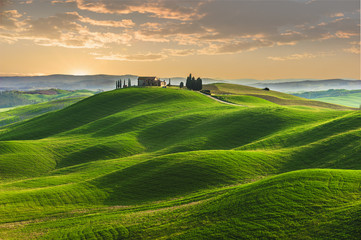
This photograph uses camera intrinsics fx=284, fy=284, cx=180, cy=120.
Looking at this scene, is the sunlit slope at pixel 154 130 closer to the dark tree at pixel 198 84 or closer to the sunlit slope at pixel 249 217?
the sunlit slope at pixel 249 217

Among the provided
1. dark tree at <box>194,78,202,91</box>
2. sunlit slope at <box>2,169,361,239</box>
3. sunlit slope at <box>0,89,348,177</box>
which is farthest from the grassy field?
dark tree at <box>194,78,202,91</box>

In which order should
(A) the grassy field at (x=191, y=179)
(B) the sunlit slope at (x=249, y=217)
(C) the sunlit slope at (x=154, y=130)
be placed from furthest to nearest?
(C) the sunlit slope at (x=154, y=130)
(A) the grassy field at (x=191, y=179)
(B) the sunlit slope at (x=249, y=217)

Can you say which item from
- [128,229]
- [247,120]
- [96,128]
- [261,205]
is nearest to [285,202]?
[261,205]

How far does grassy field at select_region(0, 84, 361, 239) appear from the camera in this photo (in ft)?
96.3

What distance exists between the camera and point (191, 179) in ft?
163

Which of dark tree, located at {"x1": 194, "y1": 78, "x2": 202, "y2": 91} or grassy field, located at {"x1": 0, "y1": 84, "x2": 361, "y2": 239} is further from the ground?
dark tree, located at {"x1": 194, "y1": 78, "x2": 202, "y2": 91}

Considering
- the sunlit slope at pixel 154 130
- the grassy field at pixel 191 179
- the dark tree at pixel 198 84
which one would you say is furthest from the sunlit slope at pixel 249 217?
the dark tree at pixel 198 84

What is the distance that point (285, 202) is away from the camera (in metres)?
31.0

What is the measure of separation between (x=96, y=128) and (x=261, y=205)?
90548mm

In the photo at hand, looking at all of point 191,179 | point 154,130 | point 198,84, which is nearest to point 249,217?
point 191,179

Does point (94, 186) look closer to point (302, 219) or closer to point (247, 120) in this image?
point (302, 219)

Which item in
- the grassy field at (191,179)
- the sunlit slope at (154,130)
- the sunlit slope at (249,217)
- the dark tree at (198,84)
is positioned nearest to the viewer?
the sunlit slope at (249,217)

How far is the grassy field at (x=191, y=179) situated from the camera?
2934 cm

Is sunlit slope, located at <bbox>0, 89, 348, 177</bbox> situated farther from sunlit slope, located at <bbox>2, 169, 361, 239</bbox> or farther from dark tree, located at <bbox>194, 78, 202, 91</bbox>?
dark tree, located at <bbox>194, 78, 202, 91</bbox>
